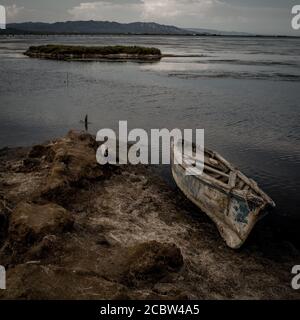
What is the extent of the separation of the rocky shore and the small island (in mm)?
59105

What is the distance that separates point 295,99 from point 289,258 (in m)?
26.6

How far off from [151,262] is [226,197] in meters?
3.41

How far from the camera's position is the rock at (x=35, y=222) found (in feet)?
32.4

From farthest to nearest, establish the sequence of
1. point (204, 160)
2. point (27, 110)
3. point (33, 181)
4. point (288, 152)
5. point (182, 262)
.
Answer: point (27, 110) < point (288, 152) < point (204, 160) < point (33, 181) < point (182, 262)

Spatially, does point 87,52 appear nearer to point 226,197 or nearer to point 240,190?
point 226,197

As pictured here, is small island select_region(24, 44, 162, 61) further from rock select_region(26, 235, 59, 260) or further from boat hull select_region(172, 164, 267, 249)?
rock select_region(26, 235, 59, 260)

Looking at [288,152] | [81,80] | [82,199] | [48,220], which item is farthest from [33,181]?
[81,80]

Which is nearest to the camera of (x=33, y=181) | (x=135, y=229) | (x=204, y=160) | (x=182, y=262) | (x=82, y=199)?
(x=182, y=262)

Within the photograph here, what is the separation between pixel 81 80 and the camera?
43125 millimetres

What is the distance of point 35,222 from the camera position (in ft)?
33.4

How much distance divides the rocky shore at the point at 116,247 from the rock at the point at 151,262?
2 centimetres

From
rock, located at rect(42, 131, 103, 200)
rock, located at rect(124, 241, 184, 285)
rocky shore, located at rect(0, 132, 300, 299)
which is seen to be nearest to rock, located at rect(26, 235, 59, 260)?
rocky shore, located at rect(0, 132, 300, 299)

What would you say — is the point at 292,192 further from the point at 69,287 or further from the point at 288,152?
the point at 69,287

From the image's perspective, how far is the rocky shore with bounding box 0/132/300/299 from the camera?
26.1ft
